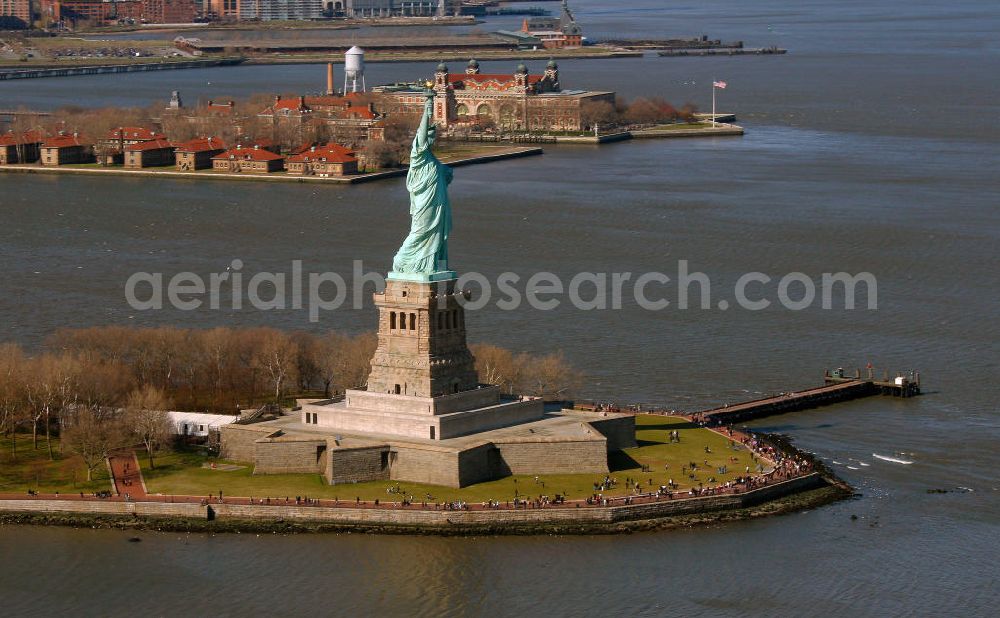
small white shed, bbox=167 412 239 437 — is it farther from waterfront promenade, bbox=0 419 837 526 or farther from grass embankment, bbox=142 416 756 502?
waterfront promenade, bbox=0 419 837 526

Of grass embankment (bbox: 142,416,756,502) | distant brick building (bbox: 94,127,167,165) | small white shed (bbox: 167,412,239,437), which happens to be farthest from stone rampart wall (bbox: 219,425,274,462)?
distant brick building (bbox: 94,127,167,165)

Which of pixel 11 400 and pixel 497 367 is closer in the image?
pixel 11 400

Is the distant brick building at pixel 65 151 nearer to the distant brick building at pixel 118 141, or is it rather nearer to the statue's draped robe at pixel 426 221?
the distant brick building at pixel 118 141

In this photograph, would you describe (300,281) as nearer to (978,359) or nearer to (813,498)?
(978,359)

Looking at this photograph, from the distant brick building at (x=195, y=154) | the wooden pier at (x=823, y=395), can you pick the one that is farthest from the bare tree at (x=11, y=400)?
the distant brick building at (x=195, y=154)

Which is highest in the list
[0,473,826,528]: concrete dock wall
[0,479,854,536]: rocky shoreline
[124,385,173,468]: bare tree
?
[124,385,173,468]: bare tree

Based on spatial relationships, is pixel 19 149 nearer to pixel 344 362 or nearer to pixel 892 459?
pixel 344 362

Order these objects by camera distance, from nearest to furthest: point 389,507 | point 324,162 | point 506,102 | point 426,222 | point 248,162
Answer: point 389,507 < point 426,222 < point 324,162 < point 248,162 < point 506,102

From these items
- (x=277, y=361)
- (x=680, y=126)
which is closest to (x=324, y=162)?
(x=680, y=126)
